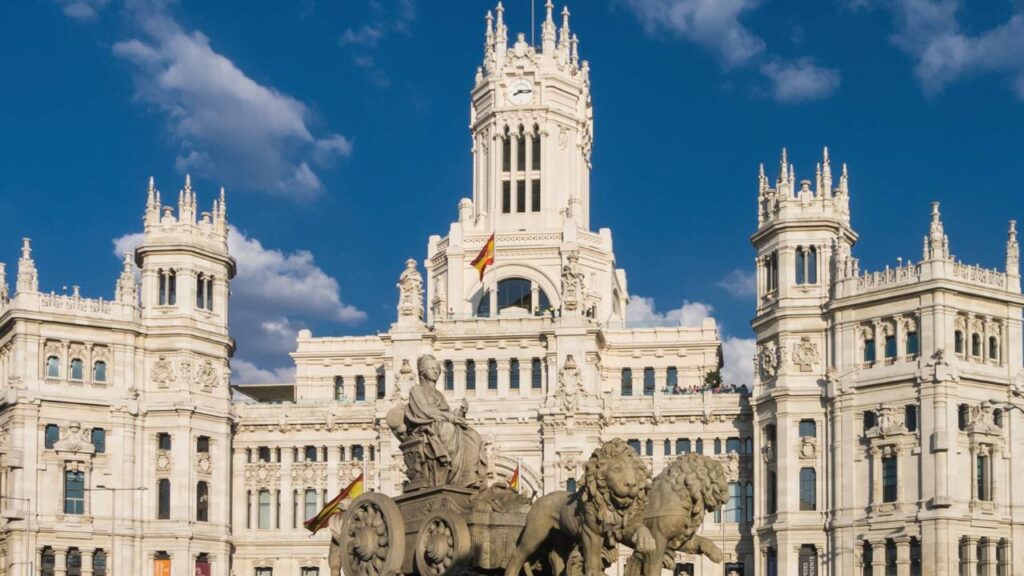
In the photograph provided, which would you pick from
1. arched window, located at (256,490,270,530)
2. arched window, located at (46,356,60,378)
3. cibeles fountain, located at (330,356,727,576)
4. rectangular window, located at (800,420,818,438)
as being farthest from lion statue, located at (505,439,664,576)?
arched window, located at (256,490,270,530)

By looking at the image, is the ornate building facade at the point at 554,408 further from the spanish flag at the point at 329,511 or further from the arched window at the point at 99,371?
the spanish flag at the point at 329,511

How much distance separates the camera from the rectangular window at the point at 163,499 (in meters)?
90.2

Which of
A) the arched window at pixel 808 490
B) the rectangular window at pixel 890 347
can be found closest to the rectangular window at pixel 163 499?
the arched window at pixel 808 490

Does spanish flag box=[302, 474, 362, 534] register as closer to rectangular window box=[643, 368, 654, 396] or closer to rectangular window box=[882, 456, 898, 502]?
rectangular window box=[643, 368, 654, 396]

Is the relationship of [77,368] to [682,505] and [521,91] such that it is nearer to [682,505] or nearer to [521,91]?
[521,91]

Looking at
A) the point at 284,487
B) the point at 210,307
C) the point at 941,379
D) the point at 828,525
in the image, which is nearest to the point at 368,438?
the point at 284,487

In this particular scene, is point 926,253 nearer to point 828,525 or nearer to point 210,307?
point 828,525

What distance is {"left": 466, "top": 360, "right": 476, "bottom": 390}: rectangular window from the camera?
9419 centimetres

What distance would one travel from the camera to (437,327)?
3733 inches

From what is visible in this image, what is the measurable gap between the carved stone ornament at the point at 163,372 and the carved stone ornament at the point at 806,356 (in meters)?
34.6

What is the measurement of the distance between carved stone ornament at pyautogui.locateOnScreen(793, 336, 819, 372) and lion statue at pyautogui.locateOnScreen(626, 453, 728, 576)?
6093cm

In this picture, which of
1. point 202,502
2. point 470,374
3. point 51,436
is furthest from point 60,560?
point 470,374

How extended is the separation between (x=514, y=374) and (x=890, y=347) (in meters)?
21.6

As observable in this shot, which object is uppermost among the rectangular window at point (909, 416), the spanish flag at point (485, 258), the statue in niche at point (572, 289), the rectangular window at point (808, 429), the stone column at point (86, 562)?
the spanish flag at point (485, 258)
